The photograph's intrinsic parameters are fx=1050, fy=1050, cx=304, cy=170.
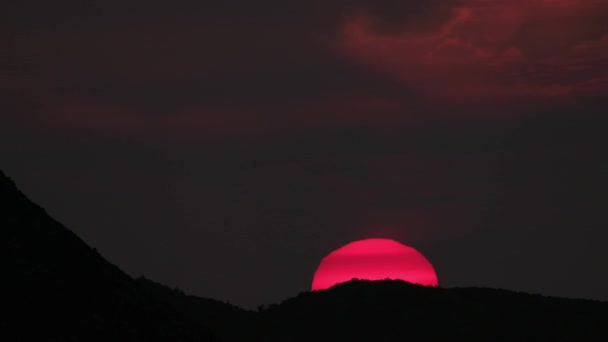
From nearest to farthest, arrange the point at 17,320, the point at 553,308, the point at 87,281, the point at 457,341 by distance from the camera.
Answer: the point at 17,320 < the point at 87,281 < the point at 457,341 < the point at 553,308

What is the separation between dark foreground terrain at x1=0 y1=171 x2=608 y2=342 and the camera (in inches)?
1180

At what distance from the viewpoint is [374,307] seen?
2552 inches

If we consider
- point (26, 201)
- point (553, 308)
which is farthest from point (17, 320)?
point (553, 308)

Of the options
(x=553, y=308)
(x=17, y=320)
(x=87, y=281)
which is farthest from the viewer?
(x=553, y=308)

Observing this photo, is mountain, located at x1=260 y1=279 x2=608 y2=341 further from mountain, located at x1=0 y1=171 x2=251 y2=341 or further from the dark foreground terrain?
mountain, located at x1=0 y1=171 x2=251 y2=341

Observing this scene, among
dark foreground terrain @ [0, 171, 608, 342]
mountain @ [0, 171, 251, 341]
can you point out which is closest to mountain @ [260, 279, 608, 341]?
dark foreground terrain @ [0, 171, 608, 342]

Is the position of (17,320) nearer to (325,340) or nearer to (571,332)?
(325,340)

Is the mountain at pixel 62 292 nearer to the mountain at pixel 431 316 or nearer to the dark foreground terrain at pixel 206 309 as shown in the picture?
the dark foreground terrain at pixel 206 309

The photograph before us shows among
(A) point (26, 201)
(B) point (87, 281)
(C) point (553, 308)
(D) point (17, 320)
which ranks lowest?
(D) point (17, 320)

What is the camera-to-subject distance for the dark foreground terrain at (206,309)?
30.0m

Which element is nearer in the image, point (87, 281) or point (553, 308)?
point (87, 281)

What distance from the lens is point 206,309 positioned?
220 feet

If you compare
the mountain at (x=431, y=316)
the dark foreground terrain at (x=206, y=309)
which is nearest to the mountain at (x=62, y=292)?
the dark foreground terrain at (x=206, y=309)

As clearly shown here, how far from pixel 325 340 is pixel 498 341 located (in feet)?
32.5
